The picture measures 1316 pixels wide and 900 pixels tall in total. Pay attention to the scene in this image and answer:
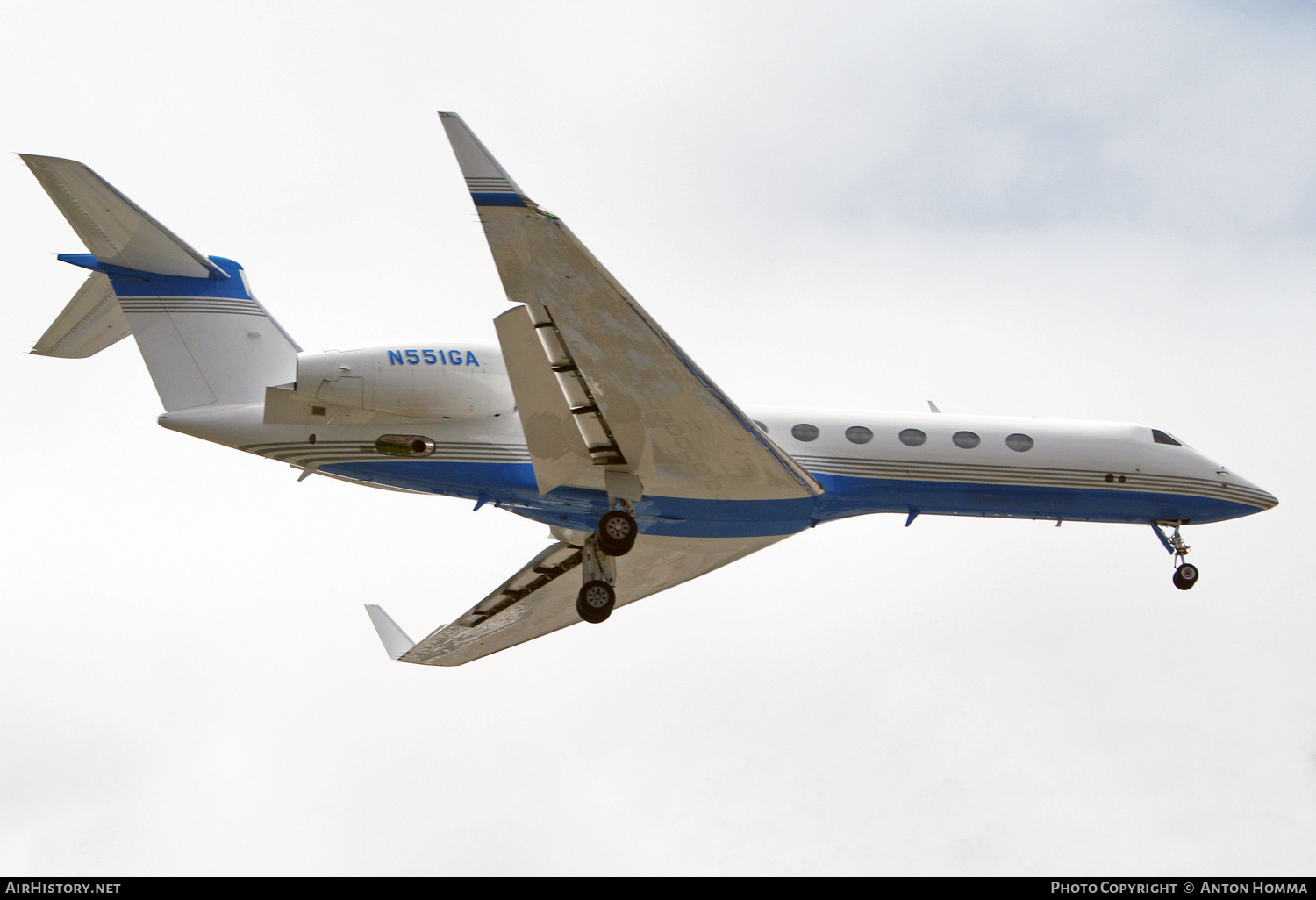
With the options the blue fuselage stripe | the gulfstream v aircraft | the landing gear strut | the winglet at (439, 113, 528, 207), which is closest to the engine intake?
the gulfstream v aircraft

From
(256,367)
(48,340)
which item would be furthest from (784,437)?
(48,340)

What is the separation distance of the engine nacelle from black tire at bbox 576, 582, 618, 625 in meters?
2.59

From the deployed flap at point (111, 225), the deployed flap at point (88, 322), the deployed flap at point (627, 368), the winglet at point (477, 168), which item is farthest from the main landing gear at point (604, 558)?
the deployed flap at point (88, 322)

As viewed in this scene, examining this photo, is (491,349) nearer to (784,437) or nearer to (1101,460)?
(784,437)

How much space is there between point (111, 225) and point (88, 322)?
5.59 ft

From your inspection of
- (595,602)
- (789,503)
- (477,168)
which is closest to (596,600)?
(595,602)

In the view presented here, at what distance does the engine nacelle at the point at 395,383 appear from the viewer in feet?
44.2

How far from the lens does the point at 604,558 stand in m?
15.3

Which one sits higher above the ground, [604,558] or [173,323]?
[173,323]

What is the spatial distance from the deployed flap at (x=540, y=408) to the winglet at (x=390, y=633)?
680 cm

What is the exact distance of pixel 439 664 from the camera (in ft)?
64.2

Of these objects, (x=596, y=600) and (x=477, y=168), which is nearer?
(x=477, y=168)

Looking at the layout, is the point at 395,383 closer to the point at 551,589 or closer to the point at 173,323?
the point at 173,323

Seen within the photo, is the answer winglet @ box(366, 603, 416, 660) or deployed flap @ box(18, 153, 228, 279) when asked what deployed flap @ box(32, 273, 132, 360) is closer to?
deployed flap @ box(18, 153, 228, 279)
